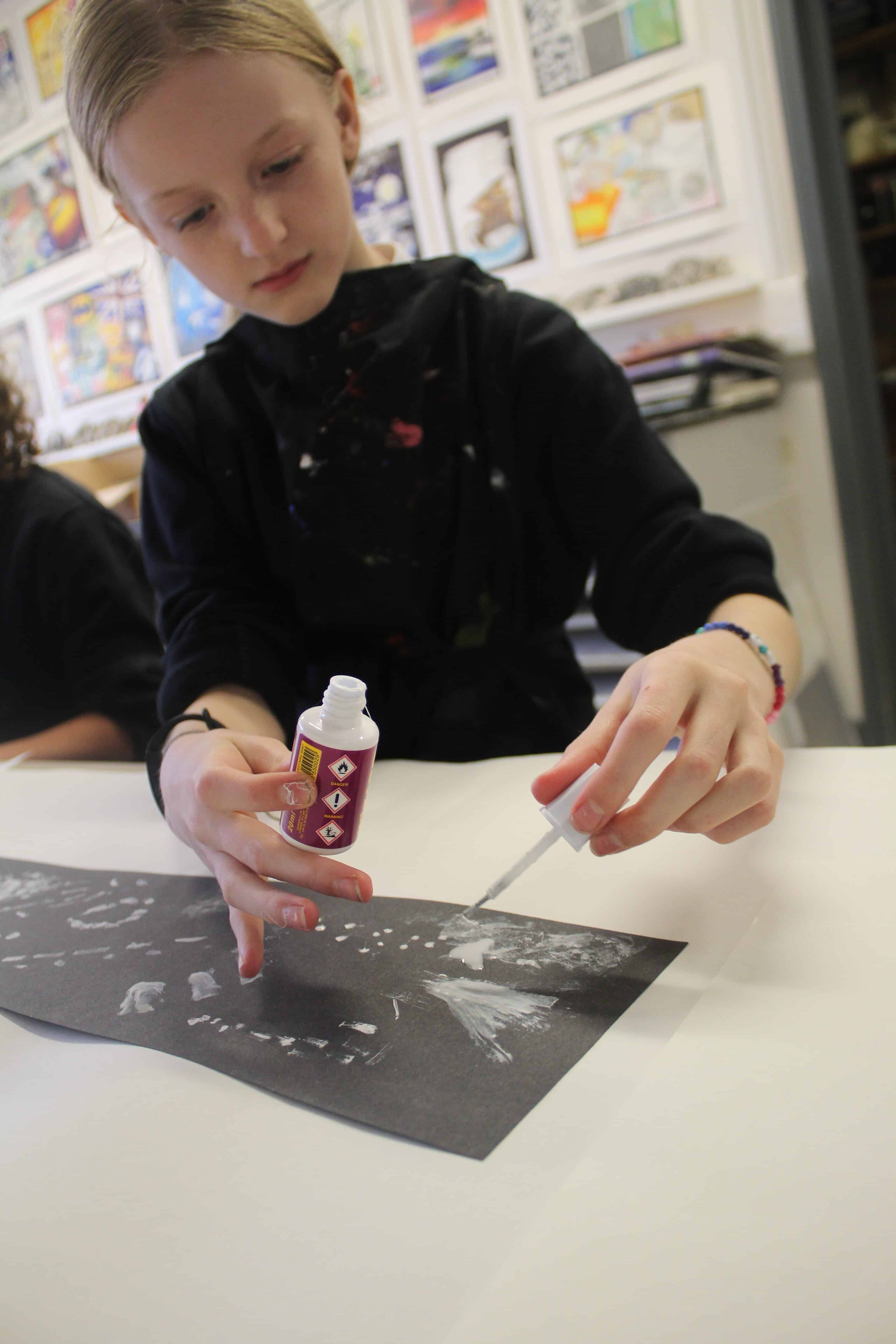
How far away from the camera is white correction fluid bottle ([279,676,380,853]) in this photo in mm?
315

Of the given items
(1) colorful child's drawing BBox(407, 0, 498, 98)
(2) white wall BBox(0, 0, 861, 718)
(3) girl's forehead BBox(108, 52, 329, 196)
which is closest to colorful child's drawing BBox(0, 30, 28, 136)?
(2) white wall BBox(0, 0, 861, 718)

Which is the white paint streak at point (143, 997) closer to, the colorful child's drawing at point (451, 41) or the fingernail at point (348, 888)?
the fingernail at point (348, 888)

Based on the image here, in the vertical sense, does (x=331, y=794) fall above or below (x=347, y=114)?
below

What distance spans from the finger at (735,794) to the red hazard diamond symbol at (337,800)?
→ 0.13 metres

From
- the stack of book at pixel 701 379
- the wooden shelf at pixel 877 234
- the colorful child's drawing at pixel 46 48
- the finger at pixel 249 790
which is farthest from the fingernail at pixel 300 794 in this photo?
the wooden shelf at pixel 877 234

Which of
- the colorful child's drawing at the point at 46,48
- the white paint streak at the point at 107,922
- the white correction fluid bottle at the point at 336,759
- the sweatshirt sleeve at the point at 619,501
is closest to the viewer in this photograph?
the white correction fluid bottle at the point at 336,759

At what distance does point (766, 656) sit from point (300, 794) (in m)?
0.26

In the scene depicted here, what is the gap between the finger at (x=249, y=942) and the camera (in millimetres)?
345

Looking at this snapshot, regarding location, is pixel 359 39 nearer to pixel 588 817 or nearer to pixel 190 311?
pixel 190 311

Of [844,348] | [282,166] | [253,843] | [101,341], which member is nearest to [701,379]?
[844,348]

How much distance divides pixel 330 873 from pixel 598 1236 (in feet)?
0.53

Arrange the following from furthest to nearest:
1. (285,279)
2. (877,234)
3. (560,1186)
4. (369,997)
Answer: (877,234) → (285,279) → (369,997) → (560,1186)

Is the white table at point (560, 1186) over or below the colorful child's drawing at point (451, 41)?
below

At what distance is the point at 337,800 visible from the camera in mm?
327
